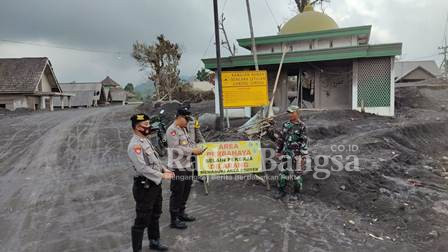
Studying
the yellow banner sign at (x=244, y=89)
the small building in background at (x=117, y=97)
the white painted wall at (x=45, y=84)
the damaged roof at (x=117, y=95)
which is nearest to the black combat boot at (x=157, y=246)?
the yellow banner sign at (x=244, y=89)

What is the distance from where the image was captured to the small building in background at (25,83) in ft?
99.7

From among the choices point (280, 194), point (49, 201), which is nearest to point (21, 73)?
point (49, 201)

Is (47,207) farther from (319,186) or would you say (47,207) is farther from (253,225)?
(319,186)

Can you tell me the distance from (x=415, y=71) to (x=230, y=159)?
1884 inches

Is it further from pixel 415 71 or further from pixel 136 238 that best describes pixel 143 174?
pixel 415 71

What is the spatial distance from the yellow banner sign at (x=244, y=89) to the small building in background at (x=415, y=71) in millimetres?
37483

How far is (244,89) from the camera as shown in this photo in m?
11.2

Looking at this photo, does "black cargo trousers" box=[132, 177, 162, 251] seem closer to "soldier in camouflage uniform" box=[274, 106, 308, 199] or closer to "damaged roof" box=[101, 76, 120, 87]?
"soldier in camouflage uniform" box=[274, 106, 308, 199]

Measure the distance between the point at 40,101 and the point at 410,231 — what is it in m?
35.1

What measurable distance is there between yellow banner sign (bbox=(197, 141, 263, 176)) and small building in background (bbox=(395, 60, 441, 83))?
4181 centimetres

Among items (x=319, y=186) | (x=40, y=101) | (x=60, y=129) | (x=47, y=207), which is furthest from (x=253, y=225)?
(x=40, y=101)

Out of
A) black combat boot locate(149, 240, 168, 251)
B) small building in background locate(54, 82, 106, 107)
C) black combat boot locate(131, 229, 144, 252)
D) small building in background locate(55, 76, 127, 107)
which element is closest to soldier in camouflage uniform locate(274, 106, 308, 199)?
black combat boot locate(149, 240, 168, 251)

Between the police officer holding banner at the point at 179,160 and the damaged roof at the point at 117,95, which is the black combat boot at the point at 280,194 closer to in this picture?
the police officer holding banner at the point at 179,160

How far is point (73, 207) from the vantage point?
5996 millimetres
